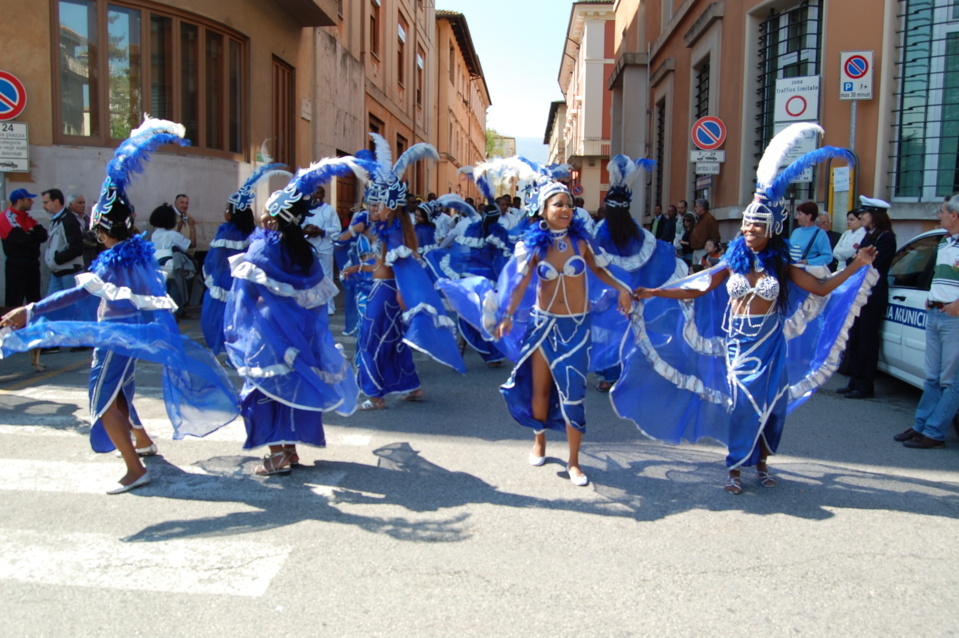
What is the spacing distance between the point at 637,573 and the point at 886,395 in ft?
17.5

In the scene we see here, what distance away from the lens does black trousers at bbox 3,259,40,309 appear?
909cm

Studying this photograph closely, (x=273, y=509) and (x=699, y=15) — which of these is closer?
(x=273, y=509)

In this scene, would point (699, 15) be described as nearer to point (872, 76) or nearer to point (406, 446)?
point (872, 76)

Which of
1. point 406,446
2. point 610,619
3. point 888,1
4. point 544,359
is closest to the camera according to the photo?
point 610,619

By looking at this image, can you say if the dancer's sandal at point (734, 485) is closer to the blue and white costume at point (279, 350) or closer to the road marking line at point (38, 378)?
the blue and white costume at point (279, 350)

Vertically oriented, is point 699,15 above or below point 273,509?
above

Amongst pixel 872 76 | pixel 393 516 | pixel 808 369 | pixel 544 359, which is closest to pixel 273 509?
pixel 393 516

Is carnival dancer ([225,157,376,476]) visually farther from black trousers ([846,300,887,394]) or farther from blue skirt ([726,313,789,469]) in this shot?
black trousers ([846,300,887,394])

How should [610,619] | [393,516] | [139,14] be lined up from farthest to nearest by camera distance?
[139,14]
[393,516]
[610,619]

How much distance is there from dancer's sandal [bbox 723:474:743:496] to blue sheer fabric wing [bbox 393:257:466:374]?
111 inches

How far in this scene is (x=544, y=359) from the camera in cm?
512

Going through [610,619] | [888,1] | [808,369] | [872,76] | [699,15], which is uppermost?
[699,15]

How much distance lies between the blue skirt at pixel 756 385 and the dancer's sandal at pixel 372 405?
3284 mm

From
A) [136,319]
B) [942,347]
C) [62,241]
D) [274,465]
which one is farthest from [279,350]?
[62,241]
